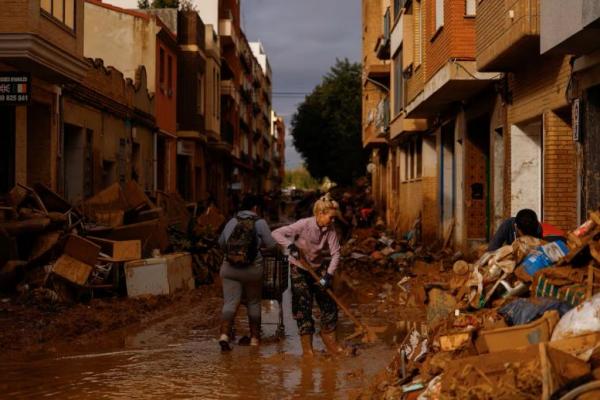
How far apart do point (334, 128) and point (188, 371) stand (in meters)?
48.8

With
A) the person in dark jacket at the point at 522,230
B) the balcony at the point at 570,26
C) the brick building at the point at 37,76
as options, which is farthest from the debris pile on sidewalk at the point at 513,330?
the brick building at the point at 37,76

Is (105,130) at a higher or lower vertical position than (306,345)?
higher

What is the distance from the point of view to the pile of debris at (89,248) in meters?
12.8

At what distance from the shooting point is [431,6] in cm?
2066

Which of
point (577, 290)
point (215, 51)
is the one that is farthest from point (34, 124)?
point (215, 51)

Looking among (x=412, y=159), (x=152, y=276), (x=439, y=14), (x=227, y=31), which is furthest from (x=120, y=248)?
(x=227, y=31)

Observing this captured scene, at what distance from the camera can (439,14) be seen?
19.7 m

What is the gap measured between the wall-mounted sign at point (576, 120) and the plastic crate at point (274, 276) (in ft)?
13.4

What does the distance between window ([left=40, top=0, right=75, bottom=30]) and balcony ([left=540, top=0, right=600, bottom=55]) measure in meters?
9.49

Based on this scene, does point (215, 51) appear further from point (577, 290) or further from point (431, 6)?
point (577, 290)

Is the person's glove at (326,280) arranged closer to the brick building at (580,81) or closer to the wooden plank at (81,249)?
the brick building at (580,81)

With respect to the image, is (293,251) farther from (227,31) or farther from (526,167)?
(227,31)

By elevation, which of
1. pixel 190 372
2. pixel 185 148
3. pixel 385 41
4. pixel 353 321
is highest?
pixel 385 41

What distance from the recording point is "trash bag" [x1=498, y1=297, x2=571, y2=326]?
6395 millimetres
